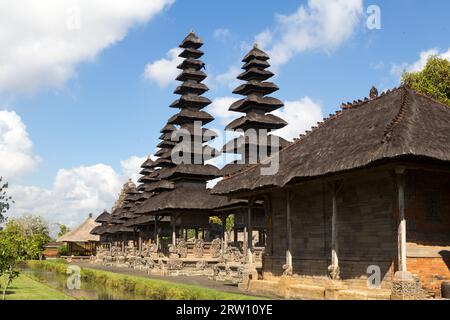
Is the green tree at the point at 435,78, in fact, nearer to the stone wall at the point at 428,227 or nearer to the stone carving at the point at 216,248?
the stone carving at the point at 216,248

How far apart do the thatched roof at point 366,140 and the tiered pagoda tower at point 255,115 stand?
18.5m

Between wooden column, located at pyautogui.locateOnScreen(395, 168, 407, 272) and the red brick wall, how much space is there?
42 centimetres

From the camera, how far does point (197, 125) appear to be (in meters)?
42.1

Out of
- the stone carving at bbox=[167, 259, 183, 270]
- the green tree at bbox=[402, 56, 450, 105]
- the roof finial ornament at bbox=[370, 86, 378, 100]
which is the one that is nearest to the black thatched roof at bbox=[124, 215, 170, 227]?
the stone carving at bbox=[167, 259, 183, 270]

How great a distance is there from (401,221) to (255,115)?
90.1 feet

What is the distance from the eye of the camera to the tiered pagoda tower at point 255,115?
40656mm

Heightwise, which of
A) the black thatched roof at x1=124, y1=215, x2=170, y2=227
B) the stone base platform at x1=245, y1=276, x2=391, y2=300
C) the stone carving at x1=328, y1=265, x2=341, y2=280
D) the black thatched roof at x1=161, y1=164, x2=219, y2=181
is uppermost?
the black thatched roof at x1=161, y1=164, x2=219, y2=181

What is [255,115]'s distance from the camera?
1636 inches

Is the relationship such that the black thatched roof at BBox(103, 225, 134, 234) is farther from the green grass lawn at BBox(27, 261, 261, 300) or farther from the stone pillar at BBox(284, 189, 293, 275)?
the stone pillar at BBox(284, 189, 293, 275)

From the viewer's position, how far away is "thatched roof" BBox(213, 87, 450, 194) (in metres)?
14.3

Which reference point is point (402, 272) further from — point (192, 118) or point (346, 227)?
point (192, 118)

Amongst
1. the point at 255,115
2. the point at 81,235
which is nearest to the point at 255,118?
the point at 255,115

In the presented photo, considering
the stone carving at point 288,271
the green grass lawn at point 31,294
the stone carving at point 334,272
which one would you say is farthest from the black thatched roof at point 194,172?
the stone carving at point 334,272
